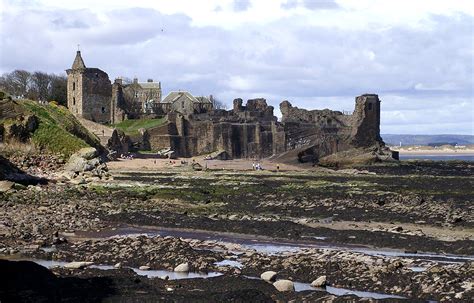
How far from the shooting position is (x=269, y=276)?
19.2 m

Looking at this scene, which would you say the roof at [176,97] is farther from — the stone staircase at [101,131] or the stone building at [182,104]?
the stone staircase at [101,131]

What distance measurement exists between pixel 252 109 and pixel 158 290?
95801 millimetres

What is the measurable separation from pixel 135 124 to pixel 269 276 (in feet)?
279

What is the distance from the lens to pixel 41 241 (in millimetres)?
24781

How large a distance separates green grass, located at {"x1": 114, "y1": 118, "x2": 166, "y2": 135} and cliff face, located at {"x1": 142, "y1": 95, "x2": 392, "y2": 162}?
188 centimetres

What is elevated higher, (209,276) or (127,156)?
(127,156)

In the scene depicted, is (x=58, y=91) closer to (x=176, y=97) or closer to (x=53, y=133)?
(x=176, y=97)

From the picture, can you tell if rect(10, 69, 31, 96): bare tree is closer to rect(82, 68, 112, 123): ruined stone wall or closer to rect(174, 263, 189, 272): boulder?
rect(82, 68, 112, 123): ruined stone wall

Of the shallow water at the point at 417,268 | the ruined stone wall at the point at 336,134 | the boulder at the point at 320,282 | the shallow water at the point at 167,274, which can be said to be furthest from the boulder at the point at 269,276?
the ruined stone wall at the point at 336,134

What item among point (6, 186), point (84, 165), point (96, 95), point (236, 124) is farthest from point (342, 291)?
point (96, 95)

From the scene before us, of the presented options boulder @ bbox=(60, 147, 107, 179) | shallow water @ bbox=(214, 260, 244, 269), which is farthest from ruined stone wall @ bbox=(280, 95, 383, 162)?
shallow water @ bbox=(214, 260, 244, 269)

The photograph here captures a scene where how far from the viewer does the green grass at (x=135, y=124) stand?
98.1 metres

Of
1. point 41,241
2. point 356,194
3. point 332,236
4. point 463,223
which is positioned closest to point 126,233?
point 41,241

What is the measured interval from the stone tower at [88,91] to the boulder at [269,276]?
84.3m
